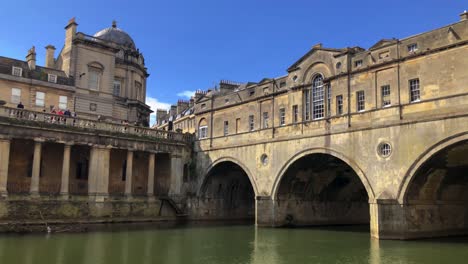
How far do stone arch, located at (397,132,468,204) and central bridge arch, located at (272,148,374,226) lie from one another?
501cm

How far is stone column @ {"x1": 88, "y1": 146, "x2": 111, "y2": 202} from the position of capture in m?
31.5

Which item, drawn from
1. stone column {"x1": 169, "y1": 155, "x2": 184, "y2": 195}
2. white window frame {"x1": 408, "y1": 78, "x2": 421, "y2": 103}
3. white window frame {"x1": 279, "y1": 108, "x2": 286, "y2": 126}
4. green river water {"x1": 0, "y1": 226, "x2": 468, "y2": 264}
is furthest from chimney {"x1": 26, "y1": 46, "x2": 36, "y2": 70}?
white window frame {"x1": 408, "y1": 78, "x2": 421, "y2": 103}

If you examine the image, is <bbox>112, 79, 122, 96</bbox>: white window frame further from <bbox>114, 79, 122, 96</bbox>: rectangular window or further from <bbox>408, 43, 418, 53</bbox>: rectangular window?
<bbox>408, 43, 418, 53</bbox>: rectangular window

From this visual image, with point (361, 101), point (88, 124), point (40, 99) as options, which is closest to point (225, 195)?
point (88, 124)

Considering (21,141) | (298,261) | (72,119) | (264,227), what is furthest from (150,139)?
(298,261)

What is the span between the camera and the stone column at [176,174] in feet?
118

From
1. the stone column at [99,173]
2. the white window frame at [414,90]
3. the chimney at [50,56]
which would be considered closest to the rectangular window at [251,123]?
the stone column at [99,173]

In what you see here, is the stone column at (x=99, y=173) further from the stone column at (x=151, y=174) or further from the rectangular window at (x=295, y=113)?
the rectangular window at (x=295, y=113)

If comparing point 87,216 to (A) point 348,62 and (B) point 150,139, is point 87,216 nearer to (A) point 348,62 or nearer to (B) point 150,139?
(B) point 150,139

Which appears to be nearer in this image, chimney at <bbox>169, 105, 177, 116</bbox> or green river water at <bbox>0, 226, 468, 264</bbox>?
green river water at <bbox>0, 226, 468, 264</bbox>

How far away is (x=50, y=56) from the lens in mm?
40312

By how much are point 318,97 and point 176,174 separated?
546 inches

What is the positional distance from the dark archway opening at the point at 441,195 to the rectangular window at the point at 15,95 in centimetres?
2790

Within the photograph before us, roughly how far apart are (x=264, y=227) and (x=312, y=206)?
4524 mm
